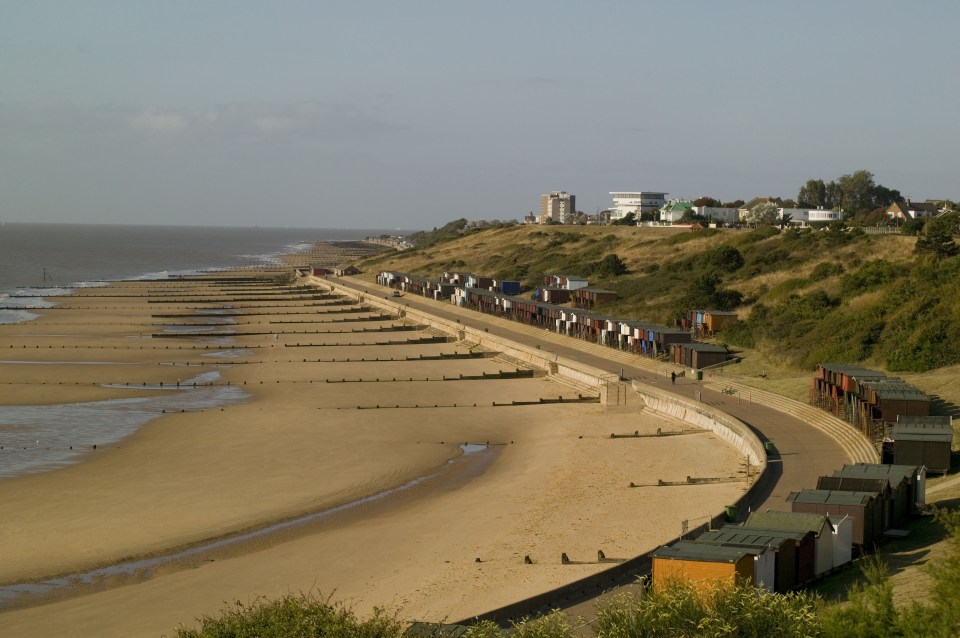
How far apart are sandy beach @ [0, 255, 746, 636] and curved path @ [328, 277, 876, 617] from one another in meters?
1.42

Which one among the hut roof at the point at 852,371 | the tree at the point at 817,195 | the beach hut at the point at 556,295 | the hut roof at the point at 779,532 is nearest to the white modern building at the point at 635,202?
the tree at the point at 817,195

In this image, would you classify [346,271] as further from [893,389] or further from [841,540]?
[841,540]

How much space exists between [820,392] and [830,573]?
58.5ft

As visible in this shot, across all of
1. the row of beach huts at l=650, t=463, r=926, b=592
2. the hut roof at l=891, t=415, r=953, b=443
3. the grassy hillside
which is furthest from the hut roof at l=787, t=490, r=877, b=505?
the grassy hillside

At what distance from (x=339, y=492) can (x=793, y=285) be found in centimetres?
4108

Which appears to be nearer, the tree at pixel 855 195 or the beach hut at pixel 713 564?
the beach hut at pixel 713 564

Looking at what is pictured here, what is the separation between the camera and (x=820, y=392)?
37.4m

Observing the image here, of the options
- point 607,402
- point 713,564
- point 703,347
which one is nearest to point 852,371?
point 607,402

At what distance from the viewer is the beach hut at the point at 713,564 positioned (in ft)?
56.7

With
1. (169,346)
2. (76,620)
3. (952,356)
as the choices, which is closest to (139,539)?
(76,620)

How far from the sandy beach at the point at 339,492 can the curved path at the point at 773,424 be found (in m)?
1.42

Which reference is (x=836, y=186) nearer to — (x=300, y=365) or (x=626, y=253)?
(x=626, y=253)

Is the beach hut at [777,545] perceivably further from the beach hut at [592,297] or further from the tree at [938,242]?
the beach hut at [592,297]

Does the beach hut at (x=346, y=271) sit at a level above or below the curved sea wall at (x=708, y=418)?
above
